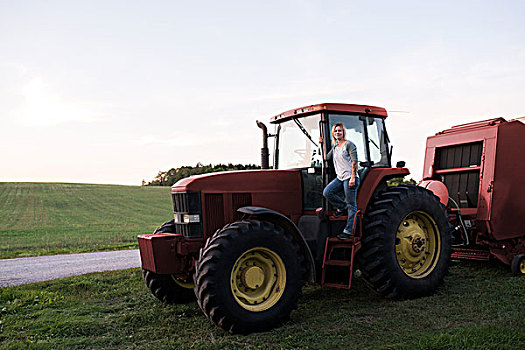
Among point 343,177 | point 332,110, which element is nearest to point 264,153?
point 332,110

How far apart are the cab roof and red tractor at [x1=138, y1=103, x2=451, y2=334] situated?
0.06 ft

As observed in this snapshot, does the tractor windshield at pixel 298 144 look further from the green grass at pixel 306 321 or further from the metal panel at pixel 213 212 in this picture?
the green grass at pixel 306 321

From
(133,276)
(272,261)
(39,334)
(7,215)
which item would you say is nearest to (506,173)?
(272,261)

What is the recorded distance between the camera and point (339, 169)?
612cm

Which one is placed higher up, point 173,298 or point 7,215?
point 173,298

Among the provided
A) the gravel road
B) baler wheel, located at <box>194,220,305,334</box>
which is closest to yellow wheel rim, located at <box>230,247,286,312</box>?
baler wheel, located at <box>194,220,305,334</box>

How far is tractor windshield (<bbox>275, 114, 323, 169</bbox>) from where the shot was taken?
6.51 m

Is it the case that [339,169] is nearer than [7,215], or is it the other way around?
[339,169]

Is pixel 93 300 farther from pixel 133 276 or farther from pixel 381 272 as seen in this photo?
pixel 381 272

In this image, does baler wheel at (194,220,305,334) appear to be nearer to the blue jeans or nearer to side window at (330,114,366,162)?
the blue jeans

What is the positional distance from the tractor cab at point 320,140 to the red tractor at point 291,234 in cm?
1

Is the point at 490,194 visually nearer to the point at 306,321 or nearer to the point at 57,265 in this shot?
the point at 306,321

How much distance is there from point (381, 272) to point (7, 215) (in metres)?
29.5

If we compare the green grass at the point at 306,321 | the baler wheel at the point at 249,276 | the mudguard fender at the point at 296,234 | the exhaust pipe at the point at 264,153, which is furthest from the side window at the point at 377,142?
the baler wheel at the point at 249,276
